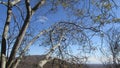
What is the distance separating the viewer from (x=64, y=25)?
40.2 feet

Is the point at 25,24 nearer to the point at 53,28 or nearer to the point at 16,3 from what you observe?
the point at 16,3

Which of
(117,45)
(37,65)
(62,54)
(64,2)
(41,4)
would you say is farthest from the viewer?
(117,45)

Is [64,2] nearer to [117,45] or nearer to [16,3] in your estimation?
[16,3]

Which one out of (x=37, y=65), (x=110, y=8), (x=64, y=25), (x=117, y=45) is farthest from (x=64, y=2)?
(x=117, y=45)

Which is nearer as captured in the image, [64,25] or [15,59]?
[15,59]

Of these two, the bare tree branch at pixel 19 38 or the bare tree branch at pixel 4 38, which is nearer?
the bare tree branch at pixel 4 38

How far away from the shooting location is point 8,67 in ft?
33.3

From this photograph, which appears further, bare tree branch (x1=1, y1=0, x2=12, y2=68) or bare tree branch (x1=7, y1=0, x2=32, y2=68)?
bare tree branch (x1=7, y1=0, x2=32, y2=68)

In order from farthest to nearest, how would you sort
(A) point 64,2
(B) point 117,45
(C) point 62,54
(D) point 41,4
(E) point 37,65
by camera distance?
(B) point 117,45 < (C) point 62,54 < (A) point 64,2 < (D) point 41,4 < (E) point 37,65

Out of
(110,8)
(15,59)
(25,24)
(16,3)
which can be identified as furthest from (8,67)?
(110,8)

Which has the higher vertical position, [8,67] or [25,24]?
[25,24]

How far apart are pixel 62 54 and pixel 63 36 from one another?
0.91m

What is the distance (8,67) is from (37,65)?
998 millimetres

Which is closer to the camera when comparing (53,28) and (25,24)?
(25,24)
